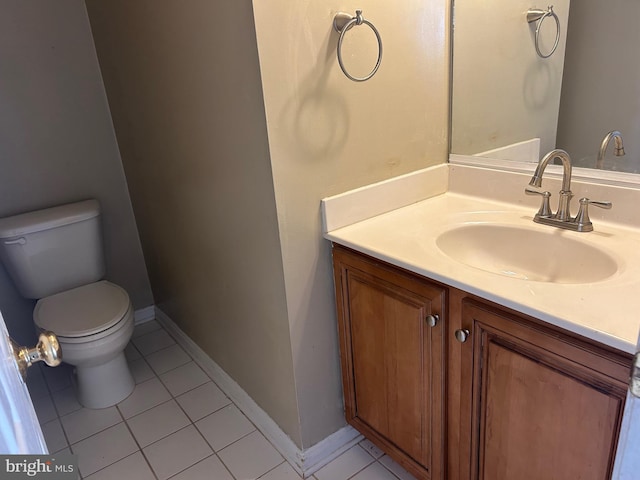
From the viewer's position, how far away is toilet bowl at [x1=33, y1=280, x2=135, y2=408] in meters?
1.87

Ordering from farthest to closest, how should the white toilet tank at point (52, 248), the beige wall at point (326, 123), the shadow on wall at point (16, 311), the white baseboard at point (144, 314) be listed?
the white baseboard at point (144, 314) → the shadow on wall at point (16, 311) → the white toilet tank at point (52, 248) → the beige wall at point (326, 123)

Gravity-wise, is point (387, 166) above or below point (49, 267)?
above

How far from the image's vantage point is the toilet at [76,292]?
1.90 m

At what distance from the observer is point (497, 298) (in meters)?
1.00

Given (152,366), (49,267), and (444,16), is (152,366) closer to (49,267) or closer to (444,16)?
(49,267)

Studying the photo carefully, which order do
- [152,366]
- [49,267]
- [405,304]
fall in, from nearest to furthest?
[405,304] → [49,267] → [152,366]

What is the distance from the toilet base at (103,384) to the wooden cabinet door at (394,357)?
1084 mm

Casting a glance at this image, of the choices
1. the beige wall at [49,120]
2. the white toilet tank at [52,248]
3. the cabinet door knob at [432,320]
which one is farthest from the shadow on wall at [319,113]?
the beige wall at [49,120]

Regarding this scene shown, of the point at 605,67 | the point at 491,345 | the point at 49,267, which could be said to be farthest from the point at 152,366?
the point at 605,67

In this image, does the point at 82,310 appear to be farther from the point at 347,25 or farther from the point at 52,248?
the point at 347,25

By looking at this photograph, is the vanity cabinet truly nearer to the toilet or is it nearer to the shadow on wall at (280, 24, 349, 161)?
the shadow on wall at (280, 24, 349, 161)

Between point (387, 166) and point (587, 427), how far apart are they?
3.04 ft

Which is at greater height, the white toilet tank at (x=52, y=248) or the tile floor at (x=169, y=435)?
the white toilet tank at (x=52, y=248)

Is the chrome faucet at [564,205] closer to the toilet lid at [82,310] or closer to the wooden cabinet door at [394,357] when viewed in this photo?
the wooden cabinet door at [394,357]
